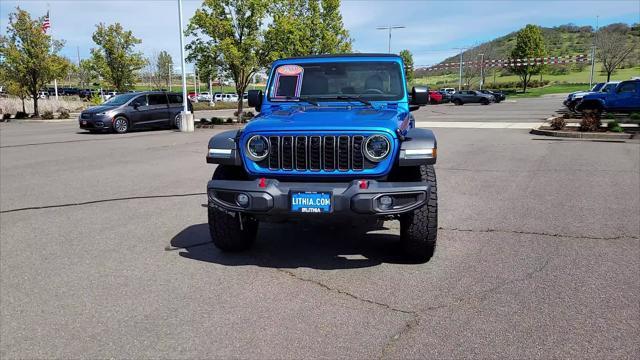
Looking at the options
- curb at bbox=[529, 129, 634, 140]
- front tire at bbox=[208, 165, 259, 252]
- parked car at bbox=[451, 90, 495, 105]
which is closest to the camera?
front tire at bbox=[208, 165, 259, 252]

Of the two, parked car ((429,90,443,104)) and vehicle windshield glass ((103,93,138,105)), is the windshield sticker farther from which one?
parked car ((429,90,443,104))

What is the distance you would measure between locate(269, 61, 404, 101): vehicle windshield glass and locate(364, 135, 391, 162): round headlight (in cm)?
128

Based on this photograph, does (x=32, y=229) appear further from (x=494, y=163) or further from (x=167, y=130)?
(x=167, y=130)

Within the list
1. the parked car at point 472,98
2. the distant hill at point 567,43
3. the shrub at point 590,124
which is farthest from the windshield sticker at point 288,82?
the distant hill at point 567,43

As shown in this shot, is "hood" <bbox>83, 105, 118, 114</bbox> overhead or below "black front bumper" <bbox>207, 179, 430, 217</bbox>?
overhead

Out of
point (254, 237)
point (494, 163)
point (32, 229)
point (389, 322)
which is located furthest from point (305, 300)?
point (494, 163)

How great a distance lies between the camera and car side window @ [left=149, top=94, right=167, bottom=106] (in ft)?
64.7

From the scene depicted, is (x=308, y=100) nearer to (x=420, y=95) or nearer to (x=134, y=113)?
(x=420, y=95)

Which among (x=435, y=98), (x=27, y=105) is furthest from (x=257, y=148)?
(x=435, y=98)

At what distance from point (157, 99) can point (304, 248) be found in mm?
16832

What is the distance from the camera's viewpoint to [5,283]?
404cm

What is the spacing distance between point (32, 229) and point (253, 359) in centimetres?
399

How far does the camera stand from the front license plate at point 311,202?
3.72 metres

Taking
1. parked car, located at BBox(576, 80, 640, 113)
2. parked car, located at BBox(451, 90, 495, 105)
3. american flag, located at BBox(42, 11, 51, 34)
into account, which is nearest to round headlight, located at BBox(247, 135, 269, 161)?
parked car, located at BBox(576, 80, 640, 113)
